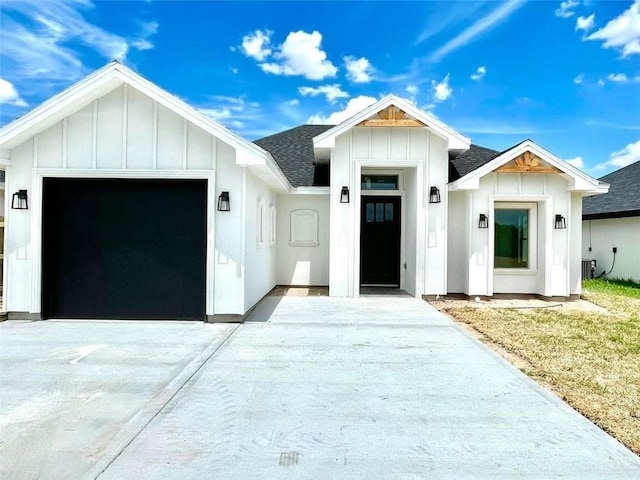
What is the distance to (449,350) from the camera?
222 inches

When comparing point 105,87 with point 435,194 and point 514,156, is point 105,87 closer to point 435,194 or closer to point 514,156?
point 435,194

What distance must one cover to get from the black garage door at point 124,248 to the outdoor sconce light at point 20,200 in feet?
0.92

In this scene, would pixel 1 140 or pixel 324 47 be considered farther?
pixel 324 47

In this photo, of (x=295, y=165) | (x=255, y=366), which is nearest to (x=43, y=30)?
(x=295, y=165)

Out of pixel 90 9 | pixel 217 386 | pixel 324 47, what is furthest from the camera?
pixel 324 47

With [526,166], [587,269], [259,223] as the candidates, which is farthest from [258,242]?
[587,269]

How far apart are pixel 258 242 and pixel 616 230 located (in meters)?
12.8

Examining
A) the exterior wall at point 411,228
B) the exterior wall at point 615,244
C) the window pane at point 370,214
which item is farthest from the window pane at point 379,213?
the exterior wall at point 615,244

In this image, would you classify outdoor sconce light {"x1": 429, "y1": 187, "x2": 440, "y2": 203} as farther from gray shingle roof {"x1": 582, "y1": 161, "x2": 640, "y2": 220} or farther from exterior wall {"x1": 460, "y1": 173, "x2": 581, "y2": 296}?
→ gray shingle roof {"x1": 582, "y1": 161, "x2": 640, "y2": 220}

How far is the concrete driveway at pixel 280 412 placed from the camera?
276cm

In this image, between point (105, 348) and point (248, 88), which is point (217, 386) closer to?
point (105, 348)

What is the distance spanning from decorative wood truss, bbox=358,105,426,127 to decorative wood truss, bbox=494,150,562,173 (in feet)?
7.10

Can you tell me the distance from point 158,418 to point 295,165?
10.1m

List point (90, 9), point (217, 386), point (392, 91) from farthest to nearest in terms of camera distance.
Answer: point (90, 9) < point (392, 91) < point (217, 386)
